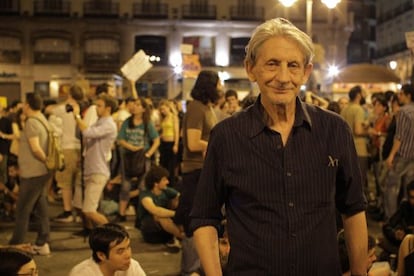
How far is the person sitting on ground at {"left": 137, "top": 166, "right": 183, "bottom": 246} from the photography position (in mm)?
7777

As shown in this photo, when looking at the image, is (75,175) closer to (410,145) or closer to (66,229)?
(66,229)

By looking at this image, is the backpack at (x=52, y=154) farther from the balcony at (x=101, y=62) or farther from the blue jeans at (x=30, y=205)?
the balcony at (x=101, y=62)

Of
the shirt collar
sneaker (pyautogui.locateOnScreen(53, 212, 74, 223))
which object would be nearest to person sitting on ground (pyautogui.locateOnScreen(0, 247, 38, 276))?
the shirt collar

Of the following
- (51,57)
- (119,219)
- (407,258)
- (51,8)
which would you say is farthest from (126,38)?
(407,258)

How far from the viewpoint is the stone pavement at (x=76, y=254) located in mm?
7176

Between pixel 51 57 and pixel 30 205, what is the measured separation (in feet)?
128

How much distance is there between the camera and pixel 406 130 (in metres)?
7.70

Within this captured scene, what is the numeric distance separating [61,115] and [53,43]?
3751cm

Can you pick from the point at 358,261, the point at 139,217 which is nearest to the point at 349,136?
the point at 358,261

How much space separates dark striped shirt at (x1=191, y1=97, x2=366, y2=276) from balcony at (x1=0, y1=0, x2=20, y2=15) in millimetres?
45607

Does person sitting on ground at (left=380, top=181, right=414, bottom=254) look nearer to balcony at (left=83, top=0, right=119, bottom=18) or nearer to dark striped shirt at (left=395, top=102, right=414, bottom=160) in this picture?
dark striped shirt at (left=395, top=102, right=414, bottom=160)

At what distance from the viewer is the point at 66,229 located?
927 centimetres

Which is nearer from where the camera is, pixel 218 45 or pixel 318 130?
pixel 318 130

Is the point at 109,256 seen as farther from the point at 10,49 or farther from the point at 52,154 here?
the point at 10,49
